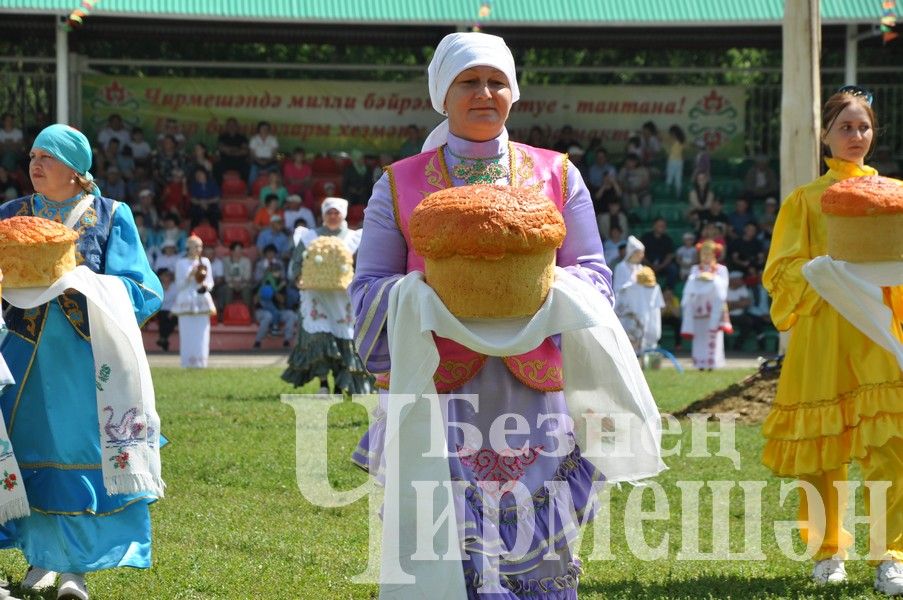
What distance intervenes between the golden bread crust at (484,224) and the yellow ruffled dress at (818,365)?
2.53 meters

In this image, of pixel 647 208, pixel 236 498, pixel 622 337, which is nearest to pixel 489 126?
pixel 622 337

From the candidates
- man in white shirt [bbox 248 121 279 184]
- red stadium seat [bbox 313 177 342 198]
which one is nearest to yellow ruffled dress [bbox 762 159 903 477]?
red stadium seat [bbox 313 177 342 198]

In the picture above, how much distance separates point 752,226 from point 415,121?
271 inches

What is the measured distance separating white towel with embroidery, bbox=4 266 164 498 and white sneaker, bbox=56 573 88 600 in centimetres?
40

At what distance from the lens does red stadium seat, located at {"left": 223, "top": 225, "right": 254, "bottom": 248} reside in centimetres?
2458

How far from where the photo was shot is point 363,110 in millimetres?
26797

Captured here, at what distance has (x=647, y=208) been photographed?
26.1 metres

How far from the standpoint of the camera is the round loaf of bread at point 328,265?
528 inches

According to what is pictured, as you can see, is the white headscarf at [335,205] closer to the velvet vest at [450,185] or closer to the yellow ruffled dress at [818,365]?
the yellow ruffled dress at [818,365]

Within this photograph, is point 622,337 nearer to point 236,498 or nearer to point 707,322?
point 236,498

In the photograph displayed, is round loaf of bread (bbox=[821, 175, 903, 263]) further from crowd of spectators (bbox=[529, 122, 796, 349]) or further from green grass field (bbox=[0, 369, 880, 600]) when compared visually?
crowd of spectators (bbox=[529, 122, 796, 349])

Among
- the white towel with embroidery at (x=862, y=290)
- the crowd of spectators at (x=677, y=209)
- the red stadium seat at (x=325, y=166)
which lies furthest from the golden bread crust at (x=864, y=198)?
the red stadium seat at (x=325, y=166)

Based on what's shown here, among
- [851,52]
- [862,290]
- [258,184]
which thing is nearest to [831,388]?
[862,290]

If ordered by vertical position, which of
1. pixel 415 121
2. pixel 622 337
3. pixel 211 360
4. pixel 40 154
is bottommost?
pixel 211 360
